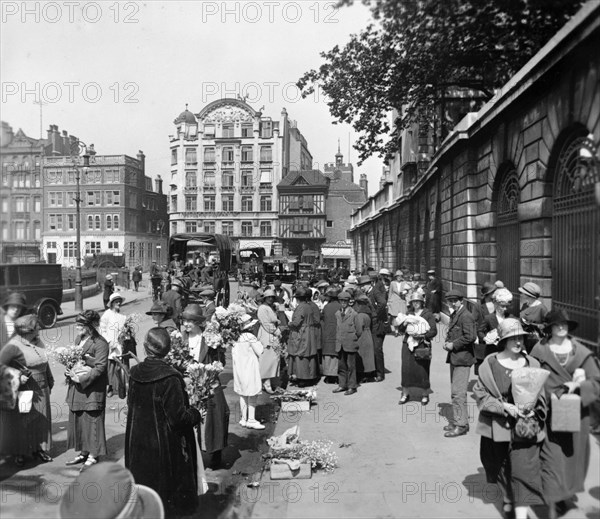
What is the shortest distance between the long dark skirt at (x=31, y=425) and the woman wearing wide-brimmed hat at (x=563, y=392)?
560cm

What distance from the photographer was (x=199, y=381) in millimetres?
5871

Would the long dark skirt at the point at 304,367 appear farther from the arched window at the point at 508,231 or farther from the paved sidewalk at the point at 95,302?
the paved sidewalk at the point at 95,302

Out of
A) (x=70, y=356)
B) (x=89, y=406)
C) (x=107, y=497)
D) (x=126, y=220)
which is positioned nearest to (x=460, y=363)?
(x=89, y=406)

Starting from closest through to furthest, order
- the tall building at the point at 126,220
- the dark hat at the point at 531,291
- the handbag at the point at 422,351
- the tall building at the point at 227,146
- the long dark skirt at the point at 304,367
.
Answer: the dark hat at the point at 531,291, the handbag at the point at 422,351, the long dark skirt at the point at 304,367, the tall building at the point at 227,146, the tall building at the point at 126,220

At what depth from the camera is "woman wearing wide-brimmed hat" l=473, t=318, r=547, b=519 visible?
4.66 meters

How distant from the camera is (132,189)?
52219 mm

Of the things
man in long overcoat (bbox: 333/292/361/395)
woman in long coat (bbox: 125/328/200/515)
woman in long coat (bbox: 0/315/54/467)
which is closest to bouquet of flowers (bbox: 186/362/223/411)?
woman in long coat (bbox: 125/328/200/515)

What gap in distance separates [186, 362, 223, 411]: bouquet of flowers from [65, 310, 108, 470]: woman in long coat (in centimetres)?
135

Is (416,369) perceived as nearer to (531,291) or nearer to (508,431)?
(531,291)

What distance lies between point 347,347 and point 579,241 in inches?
220

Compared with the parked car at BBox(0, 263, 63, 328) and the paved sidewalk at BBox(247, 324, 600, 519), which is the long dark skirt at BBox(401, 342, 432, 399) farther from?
the parked car at BBox(0, 263, 63, 328)

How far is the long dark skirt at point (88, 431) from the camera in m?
6.52

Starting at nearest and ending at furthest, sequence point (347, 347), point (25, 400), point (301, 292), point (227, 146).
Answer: point (25, 400)
point (347, 347)
point (301, 292)
point (227, 146)

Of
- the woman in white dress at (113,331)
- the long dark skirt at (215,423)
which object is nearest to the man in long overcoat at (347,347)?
the woman in white dress at (113,331)
